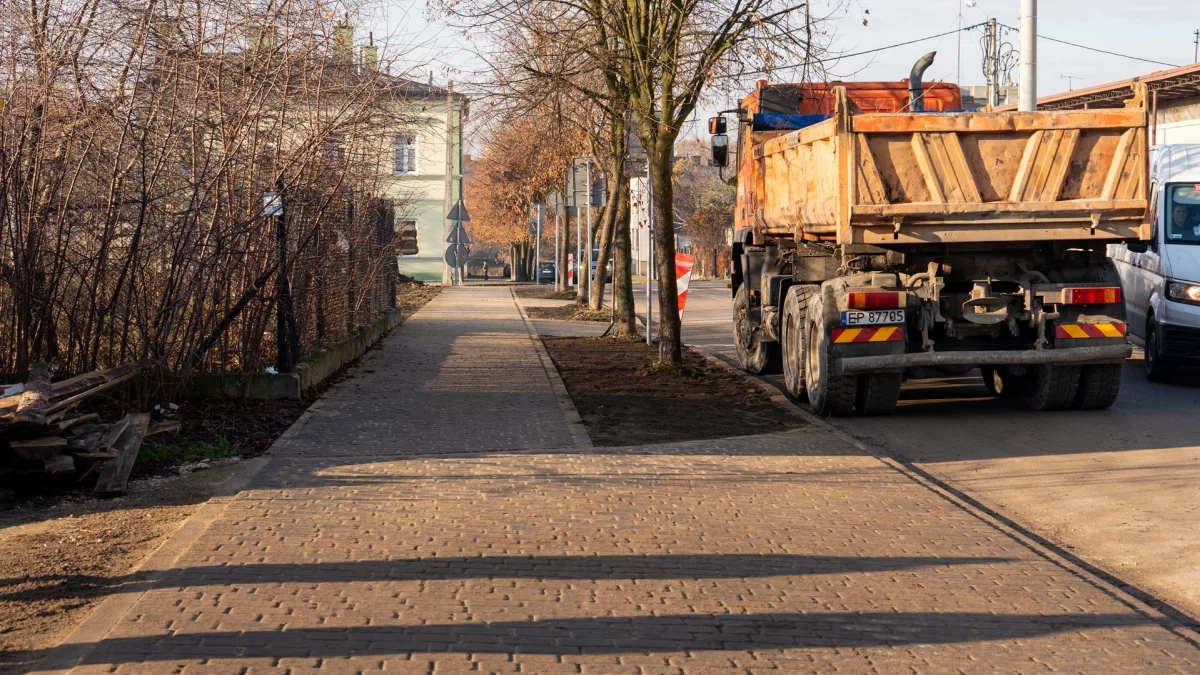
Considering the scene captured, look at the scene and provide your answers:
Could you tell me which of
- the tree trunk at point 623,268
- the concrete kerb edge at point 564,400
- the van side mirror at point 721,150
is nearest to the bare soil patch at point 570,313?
the tree trunk at point 623,268

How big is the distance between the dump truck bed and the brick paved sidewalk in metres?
2.59

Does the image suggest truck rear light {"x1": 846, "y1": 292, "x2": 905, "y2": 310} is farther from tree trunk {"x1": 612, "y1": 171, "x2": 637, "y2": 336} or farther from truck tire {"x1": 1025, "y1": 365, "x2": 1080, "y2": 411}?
tree trunk {"x1": 612, "y1": 171, "x2": 637, "y2": 336}

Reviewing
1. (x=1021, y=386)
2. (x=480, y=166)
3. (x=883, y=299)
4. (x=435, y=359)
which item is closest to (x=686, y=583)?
(x=883, y=299)

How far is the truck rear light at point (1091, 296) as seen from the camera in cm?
1148

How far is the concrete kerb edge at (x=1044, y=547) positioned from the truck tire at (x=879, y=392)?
668mm

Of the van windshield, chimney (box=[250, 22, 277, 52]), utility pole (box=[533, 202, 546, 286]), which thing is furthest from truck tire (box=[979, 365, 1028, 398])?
utility pole (box=[533, 202, 546, 286])

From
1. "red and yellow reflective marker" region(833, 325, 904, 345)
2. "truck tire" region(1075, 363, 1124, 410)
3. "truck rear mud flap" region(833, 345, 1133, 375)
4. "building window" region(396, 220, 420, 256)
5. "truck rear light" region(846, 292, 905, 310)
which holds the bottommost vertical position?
"truck tire" region(1075, 363, 1124, 410)

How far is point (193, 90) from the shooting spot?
10.4 metres

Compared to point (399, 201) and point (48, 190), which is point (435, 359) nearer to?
point (399, 201)

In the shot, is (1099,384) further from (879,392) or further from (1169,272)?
(1169,272)

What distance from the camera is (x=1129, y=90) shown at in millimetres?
32312

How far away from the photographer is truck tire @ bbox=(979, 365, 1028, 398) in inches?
521

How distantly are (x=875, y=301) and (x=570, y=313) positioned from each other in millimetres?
17478

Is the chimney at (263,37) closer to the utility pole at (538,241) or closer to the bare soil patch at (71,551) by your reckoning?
the bare soil patch at (71,551)
